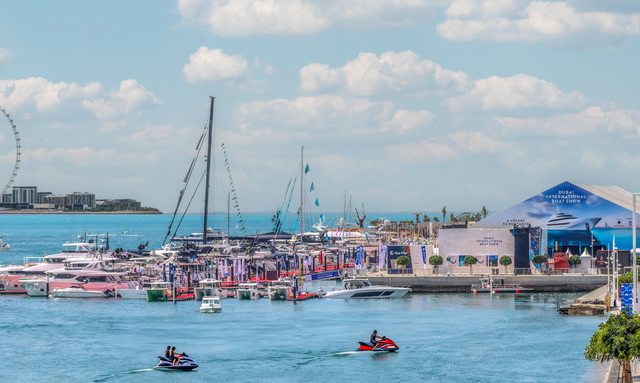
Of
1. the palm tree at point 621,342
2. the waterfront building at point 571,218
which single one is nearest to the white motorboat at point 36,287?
the waterfront building at point 571,218

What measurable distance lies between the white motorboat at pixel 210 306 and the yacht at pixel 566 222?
47422 millimetres

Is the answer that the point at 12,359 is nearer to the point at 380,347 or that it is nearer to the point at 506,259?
the point at 380,347

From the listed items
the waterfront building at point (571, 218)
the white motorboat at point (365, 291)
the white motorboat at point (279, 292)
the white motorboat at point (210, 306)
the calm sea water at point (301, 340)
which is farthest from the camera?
the waterfront building at point (571, 218)

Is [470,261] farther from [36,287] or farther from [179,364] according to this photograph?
[179,364]

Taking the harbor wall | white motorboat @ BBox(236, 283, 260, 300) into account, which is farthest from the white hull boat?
the harbor wall

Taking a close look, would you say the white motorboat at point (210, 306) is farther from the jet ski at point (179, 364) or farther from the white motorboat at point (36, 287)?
the jet ski at point (179, 364)

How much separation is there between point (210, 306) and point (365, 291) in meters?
→ 19.6

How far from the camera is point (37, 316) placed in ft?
332

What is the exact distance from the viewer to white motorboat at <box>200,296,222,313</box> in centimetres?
10131

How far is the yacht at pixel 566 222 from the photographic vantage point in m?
135

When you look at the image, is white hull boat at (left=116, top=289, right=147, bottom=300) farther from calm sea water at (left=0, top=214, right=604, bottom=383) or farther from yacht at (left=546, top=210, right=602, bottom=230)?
yacht at (left=546, top=210, right=602, bottom=230)

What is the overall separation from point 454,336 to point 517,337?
428 cm

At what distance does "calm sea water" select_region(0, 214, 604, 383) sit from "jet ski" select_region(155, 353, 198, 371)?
60 cm

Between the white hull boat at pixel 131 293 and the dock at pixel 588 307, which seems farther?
the white hull boat at pixel 131 293
